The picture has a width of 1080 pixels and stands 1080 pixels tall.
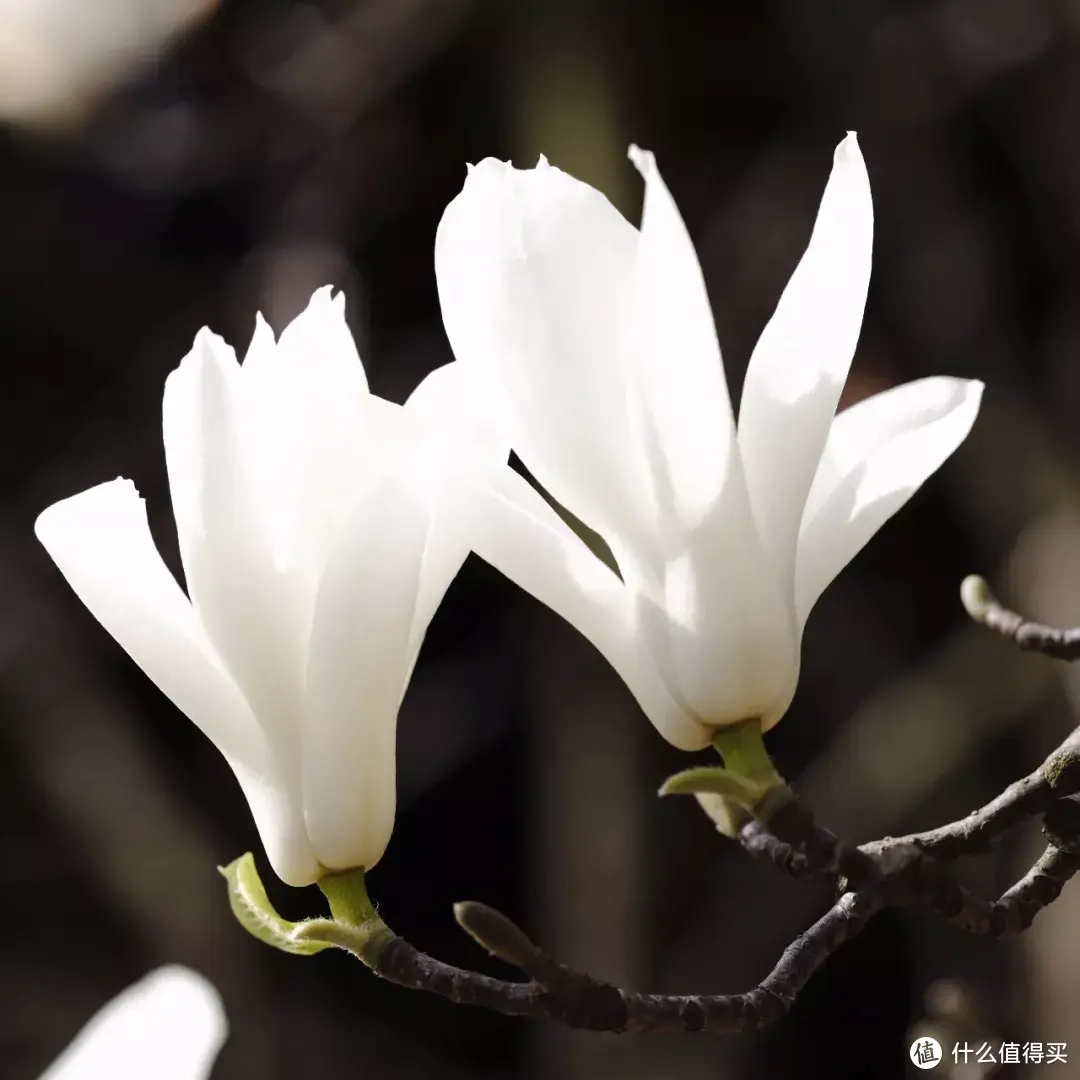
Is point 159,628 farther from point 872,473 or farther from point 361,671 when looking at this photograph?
point 872,473

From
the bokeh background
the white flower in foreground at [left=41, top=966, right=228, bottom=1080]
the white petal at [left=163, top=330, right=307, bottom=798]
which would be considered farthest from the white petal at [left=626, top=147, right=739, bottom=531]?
the bokeh background

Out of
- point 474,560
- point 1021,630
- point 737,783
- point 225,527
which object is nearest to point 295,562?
point 225,527

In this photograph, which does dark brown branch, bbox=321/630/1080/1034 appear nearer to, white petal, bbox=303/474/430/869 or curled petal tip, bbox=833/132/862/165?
white petal, bbox=303/474/430/869

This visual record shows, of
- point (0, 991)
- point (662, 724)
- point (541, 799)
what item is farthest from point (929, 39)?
point (0, 991)

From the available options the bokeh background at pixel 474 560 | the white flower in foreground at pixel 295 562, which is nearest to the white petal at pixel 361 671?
the white flower in foreground at pixel 295 562

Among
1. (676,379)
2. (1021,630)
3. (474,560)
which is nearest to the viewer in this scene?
(676,379)

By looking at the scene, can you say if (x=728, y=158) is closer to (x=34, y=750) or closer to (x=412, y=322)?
(x=412, y=322)
